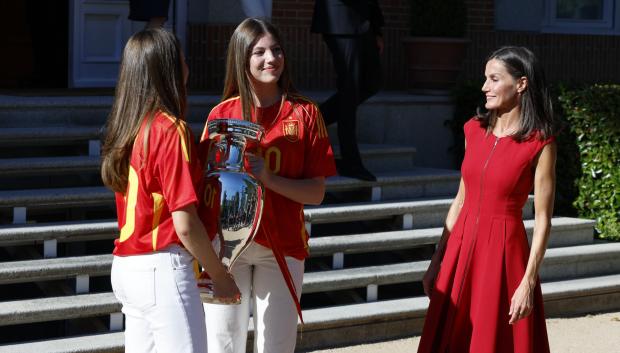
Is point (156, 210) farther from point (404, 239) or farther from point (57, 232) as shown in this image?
point (404, 239)

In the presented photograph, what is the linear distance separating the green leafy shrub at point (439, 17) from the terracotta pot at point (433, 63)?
0.28 feet

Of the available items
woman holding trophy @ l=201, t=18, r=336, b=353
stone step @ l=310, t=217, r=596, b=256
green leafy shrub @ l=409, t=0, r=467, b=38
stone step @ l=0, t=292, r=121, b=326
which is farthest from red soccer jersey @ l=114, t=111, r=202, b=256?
green leafy shrub @ l=409, t=0, r=467, b=38

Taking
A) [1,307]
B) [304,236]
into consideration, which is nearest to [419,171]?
[1,307]

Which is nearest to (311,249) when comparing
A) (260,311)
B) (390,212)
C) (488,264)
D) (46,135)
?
(390,212)

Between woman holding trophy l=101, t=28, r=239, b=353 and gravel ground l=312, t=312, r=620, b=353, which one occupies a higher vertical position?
woman holding trophy l=101, t=28, r=239, b=353

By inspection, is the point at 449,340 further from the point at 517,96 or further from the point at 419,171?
the point at 419,171

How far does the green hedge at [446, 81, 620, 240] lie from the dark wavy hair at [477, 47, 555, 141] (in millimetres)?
4581

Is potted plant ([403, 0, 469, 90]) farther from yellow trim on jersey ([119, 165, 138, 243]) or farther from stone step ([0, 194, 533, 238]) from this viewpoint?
yellow trim on jersey ([119, 165, 138, 243])

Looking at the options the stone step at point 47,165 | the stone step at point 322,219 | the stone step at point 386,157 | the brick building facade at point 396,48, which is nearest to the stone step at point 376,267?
the stone step at point 322,219

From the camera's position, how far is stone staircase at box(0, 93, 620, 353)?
629 cm

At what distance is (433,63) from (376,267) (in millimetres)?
3567

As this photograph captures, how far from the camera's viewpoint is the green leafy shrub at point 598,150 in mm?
9148

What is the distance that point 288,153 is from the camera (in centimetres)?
418

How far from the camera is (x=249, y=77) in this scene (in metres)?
4.22
